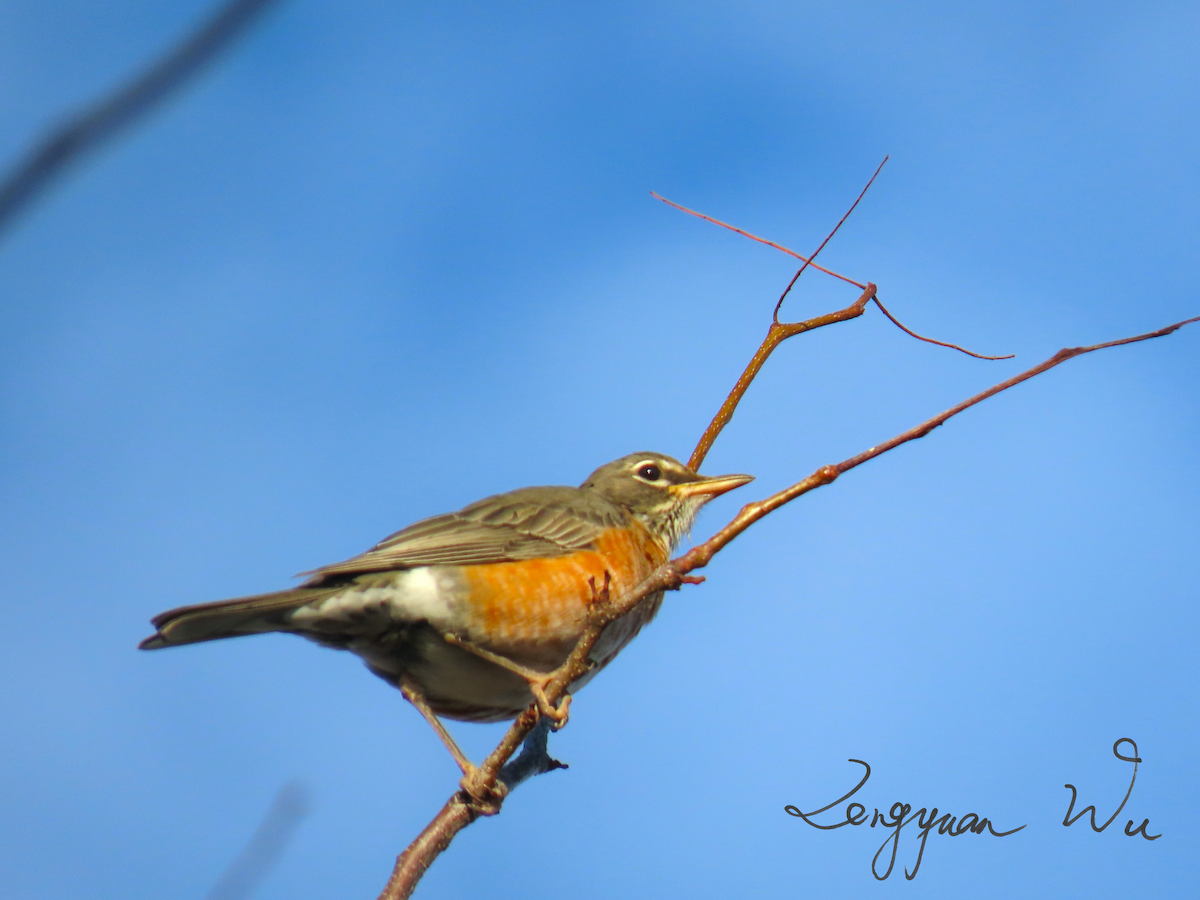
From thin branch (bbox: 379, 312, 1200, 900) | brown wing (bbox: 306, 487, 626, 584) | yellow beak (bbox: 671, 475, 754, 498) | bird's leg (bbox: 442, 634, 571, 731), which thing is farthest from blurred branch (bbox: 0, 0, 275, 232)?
yellow beak (bbox: 671, 475, 754, 498)

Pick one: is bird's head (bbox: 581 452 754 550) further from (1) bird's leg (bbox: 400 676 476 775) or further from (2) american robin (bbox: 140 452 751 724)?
(1) bird's leg (bbox: 400 676 476 775)

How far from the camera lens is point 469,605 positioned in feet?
16.2

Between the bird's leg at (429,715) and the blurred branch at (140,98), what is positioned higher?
the bird's leg at (429,715)

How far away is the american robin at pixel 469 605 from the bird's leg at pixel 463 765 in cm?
1

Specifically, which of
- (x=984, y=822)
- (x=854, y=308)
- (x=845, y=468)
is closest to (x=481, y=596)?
(x=854, y=308)

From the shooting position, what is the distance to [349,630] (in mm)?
4828

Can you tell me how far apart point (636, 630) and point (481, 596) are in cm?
93

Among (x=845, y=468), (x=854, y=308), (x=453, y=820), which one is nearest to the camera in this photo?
(x=845, y=468)

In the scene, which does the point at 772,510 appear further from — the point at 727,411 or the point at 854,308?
the point at 727,411

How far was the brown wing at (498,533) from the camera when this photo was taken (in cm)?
493

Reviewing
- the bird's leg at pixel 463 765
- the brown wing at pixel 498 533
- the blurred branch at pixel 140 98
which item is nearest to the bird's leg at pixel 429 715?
the bird's leg at pixel 463 765

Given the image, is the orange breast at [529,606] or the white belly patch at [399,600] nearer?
the white belly patch at [399,600]

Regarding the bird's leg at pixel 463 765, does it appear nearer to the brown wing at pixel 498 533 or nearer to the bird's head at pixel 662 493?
the brown wing at pixel 498 533

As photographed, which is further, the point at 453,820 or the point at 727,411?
the point at 727,411
